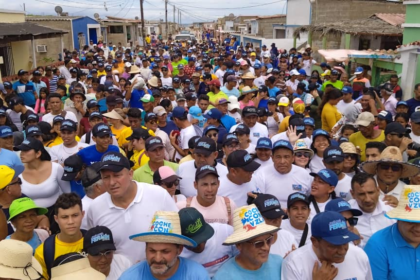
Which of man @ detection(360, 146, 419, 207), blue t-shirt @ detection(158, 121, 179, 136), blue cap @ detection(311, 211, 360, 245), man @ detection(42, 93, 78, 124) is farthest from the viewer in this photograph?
man @ detection(42, 93, 78, 124)

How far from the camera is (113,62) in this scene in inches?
631

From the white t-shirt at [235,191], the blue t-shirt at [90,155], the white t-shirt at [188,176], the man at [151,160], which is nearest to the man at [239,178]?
the white t-shirt at [235,191]

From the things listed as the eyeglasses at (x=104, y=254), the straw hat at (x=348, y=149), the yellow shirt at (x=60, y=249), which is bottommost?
the yellow shirt at (x=60, y=249)

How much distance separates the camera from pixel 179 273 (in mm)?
2730

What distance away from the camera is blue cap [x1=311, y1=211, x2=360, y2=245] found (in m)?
2.77

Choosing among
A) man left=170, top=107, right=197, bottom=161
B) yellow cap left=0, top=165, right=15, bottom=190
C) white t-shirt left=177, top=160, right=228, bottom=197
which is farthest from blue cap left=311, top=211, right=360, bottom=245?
man left=170, top=107, right=197, bottom=161

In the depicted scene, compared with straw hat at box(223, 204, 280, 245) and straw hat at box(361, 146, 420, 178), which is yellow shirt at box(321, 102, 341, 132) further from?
straw hat at box(223, 204, 280, 245)

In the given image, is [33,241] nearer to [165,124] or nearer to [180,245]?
[180,245]

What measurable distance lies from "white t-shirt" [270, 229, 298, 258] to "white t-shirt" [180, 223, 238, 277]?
33 cm

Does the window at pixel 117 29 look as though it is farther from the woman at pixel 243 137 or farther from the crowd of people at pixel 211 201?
the woman at pixel 243 137

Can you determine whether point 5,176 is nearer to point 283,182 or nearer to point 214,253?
point 214,253

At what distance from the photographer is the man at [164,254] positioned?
8.62ft

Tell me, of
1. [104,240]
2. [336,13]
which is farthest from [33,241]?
[336,13]

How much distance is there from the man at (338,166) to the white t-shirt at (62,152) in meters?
3.42
